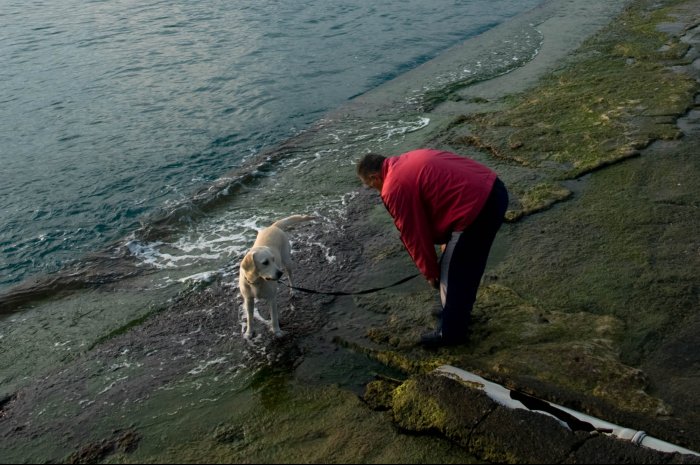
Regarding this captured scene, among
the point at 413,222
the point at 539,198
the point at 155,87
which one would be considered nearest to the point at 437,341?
the point at 413,222

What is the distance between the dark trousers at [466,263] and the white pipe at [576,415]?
0.46 metres

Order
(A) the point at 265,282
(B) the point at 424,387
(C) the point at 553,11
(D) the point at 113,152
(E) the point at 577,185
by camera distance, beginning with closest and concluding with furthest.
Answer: (B) the point at 424,387
(A) the point at 265,282
(E) the point at 577,185
(D) the point at 113,152
(C) the point at 553,11

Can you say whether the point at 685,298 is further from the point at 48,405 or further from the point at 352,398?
the point at 48,405

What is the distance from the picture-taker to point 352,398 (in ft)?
17.5

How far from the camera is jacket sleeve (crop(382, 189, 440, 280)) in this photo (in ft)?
17.2

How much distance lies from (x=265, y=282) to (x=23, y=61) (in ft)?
55.2

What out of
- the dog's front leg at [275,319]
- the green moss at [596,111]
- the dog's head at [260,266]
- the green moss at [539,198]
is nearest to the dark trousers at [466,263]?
the dog's head at [260,266]

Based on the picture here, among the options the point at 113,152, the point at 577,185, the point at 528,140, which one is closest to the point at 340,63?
the point at 113,152

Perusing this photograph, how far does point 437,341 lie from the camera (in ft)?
19.3

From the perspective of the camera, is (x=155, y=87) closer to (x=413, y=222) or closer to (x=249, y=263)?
(x=249, y=263)

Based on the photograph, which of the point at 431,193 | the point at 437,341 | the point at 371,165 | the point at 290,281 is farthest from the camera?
the point at 290,281

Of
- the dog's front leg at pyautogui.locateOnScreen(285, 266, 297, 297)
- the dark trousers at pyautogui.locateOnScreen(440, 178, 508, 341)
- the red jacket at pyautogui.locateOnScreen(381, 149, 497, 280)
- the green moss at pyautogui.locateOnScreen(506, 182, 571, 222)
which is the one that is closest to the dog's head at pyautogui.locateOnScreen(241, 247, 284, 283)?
the dog's front leg at pyautogui.locateOnScreen(285, 266, 297, 297)

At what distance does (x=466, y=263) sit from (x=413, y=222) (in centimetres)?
62

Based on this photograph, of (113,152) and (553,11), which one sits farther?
(553,11)
